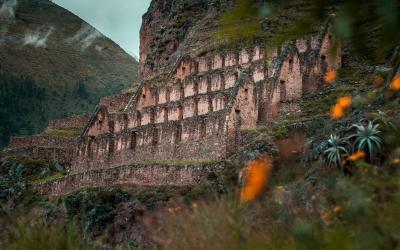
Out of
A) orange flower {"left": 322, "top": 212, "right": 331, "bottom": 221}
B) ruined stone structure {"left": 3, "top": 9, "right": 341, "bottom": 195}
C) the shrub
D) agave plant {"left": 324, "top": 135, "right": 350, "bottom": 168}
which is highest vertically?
ruined stone structure {"left": 3, "top": 9, "right": 341, "bottom": 195}

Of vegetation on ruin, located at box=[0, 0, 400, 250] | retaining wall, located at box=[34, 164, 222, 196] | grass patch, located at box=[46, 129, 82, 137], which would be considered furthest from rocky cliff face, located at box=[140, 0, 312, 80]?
vegetation on ruin, located at box=[0, 0, 400, 250]

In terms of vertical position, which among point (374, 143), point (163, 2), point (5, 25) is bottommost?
point (374, 143)

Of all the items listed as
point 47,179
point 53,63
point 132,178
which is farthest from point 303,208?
point 53,63

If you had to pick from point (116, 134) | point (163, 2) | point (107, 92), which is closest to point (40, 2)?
point (107, 92)

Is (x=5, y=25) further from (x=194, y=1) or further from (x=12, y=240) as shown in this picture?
Answer: (x=12, y=240)

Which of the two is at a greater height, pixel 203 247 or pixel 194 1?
pixel 194 1

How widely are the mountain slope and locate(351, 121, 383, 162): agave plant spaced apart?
55.0 meters

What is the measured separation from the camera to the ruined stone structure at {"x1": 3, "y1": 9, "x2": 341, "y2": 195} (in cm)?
2762

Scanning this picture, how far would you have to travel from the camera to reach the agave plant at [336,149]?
52.9 ft

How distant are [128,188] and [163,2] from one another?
1444 inches

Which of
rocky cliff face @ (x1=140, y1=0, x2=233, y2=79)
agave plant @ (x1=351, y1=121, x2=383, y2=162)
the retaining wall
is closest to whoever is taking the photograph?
agave plant @ (x1=351, y1=121, x2=383, y2=162)

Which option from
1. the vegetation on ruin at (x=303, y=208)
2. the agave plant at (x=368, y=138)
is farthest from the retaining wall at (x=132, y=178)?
the vegetation on ruin at (x=303, y=208)

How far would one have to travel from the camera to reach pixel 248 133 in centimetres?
2631

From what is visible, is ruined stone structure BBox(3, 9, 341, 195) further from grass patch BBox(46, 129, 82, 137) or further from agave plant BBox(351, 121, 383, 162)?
agave plant BBox(351, 121, 383, 162)
